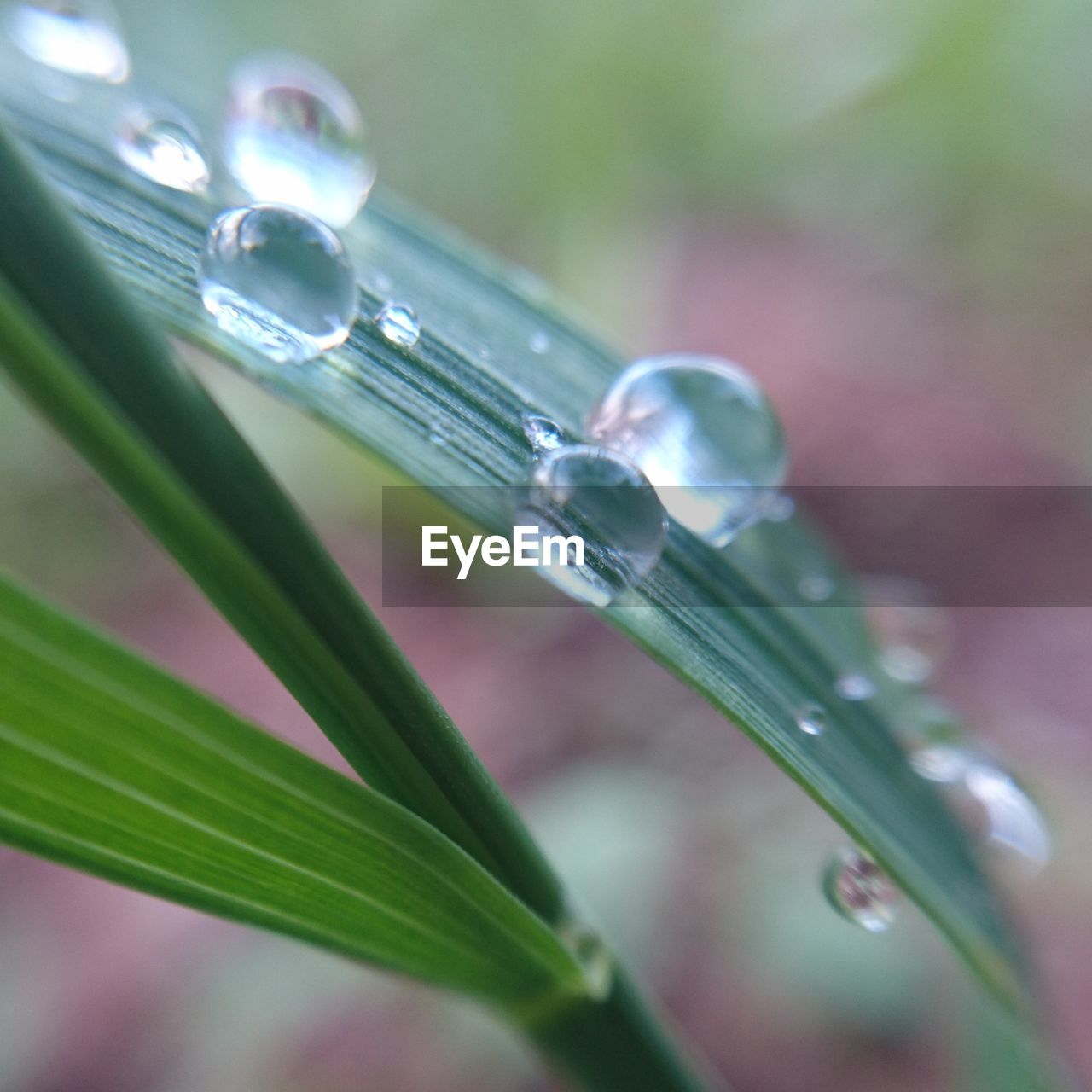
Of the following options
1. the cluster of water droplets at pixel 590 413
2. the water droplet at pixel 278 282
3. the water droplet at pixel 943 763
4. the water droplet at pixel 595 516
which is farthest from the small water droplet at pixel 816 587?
the water droplet at pixel 278 282

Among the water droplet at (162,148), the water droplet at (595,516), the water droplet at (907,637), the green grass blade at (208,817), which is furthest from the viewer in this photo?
the water droplet at (907,637)

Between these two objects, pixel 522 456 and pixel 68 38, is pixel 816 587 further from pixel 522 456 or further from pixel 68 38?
pixel 68 38

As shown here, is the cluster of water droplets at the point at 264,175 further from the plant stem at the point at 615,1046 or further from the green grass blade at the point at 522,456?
the plant stem at the point at 615,1046

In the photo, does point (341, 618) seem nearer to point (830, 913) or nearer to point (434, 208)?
point (830, 913)

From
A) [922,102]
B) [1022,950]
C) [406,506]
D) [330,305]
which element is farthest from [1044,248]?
[330,305]

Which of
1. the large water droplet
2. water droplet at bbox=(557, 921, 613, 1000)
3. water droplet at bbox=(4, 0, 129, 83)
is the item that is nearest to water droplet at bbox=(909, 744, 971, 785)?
the large water droplet

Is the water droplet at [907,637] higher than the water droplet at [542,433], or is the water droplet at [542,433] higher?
the water droplet at [907,637]
